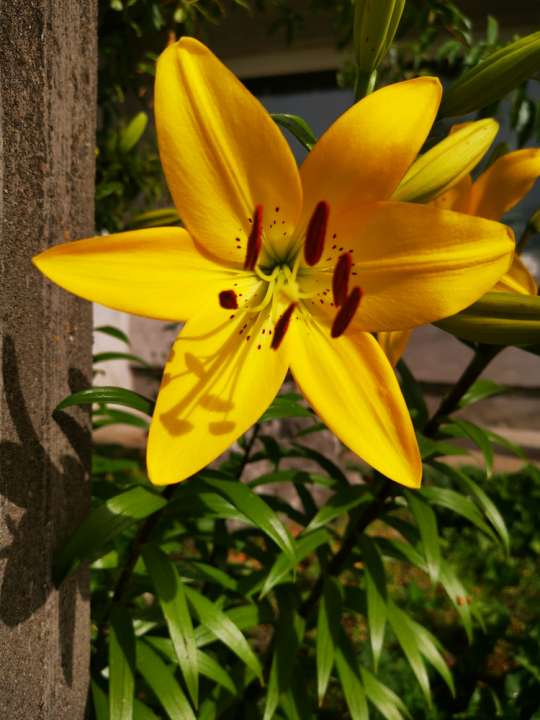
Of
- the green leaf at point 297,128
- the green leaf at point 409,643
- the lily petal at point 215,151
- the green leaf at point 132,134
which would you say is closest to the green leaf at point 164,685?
the green leaf at point 409,643

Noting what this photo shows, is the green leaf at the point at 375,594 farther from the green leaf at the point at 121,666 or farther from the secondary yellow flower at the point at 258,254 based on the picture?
the secondary yellow flower at the point at 258,254

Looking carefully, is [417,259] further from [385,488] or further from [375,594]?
[375,594]

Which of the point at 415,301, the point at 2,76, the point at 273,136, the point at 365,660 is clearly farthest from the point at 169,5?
the point at 365,660

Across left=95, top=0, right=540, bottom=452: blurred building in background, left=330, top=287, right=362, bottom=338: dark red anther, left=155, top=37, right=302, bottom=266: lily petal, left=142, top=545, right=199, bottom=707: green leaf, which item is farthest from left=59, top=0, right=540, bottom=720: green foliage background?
left=95, top=0, right=540, bottom=452: blurred building in background

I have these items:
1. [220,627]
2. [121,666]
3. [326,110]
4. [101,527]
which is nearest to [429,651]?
[220,627]

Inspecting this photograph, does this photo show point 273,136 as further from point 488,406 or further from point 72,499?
point 488,406

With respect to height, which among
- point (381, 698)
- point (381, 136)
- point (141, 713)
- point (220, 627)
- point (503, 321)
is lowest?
point (381, 698)
